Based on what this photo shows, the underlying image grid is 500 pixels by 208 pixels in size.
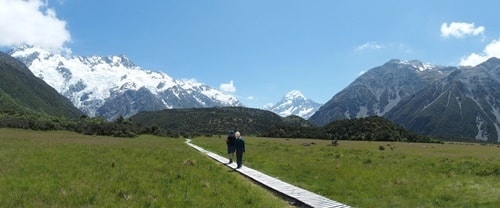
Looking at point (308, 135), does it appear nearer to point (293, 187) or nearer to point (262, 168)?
point (262, 168)

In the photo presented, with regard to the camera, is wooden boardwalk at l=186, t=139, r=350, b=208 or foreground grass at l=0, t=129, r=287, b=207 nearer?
foreground grass at l=0, t=129, r=287, b=207

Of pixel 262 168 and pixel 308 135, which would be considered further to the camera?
pixel 308 135

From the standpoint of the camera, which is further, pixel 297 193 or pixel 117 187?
pixel 297 193

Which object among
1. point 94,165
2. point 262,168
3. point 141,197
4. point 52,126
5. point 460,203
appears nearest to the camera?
point 141,197

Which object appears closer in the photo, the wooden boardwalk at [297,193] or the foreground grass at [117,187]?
the foreground grass at [117,187]

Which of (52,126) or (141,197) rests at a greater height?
(52,126)

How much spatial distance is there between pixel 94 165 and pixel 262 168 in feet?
44.1

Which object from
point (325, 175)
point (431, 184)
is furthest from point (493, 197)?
point (325, 175)

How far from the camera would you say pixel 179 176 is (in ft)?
86.5

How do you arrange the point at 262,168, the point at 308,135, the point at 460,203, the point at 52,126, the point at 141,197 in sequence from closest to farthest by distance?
the point at 141,197, the point at 460,203, the point at 262,168, the point at 52,126, the point at 308,135

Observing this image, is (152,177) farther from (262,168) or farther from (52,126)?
(52,126)

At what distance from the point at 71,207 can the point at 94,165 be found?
45.4ft

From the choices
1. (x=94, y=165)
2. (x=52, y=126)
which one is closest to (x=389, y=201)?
(x=94, y=165)

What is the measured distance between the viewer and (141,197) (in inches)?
763
